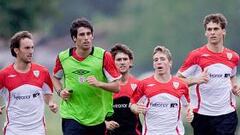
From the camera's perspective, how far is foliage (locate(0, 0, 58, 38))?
37094 mm

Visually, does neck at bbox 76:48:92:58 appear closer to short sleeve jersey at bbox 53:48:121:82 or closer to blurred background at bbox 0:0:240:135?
short sleeve jersey at bbox 53:48:121:82

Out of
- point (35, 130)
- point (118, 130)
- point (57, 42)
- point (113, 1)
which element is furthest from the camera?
point (113, 1)

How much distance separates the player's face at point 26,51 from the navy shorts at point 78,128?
2.95 feet

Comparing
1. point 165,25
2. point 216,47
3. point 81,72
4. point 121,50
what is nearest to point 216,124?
point 216,47

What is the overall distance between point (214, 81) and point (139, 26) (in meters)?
36.8

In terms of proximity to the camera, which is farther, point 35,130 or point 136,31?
point 136,31

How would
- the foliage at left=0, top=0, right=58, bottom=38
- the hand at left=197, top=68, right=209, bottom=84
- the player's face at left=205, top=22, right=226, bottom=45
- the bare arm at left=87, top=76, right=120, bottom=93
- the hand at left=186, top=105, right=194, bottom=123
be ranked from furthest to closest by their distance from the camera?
the foliage at left=0, top=0, right=58, bottom=38
the player's face at left=205, top=22, right=226, bottom=45
the hand at left=197, top=68, right=209, bottom=84
the hand at left=186, top=105, right=194, bottom=123
the bare arm at left=87, top=76, right=120, bottom=93

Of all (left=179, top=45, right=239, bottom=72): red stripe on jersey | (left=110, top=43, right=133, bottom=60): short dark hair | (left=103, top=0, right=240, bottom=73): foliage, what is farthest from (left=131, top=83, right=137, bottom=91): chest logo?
(left=103, top=0, right=240, bottom=73): foliage

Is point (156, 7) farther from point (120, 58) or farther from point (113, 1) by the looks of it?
point (120, 58)

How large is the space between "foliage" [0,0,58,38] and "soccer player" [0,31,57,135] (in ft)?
68.7

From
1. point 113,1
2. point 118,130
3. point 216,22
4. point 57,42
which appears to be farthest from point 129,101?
point 113,1

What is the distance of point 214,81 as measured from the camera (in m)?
16.3

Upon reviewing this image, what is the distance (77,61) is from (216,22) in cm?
195

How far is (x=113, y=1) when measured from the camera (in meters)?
55.8
